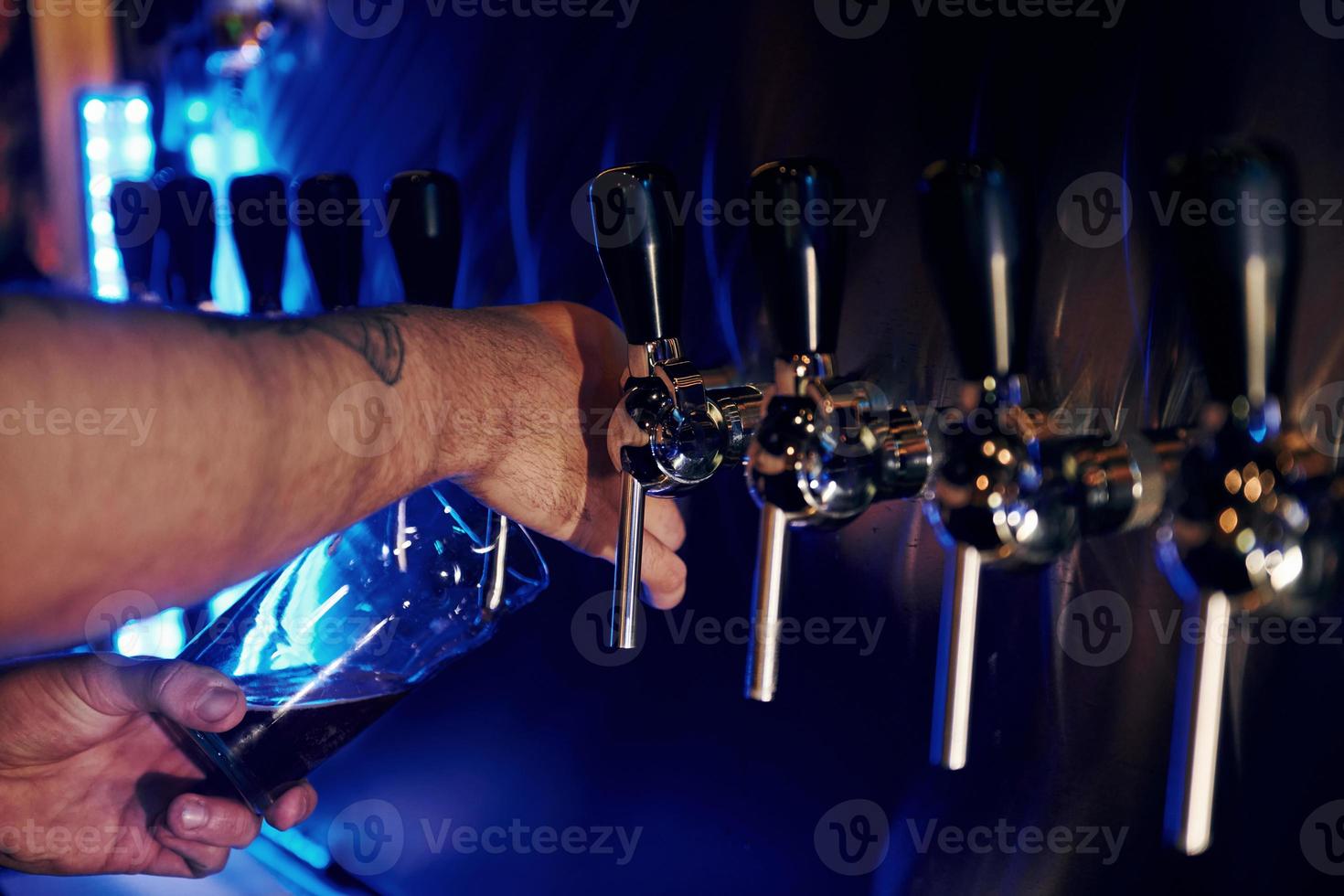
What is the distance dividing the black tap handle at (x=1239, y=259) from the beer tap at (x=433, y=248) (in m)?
0.54

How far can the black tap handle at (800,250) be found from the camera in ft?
1.64

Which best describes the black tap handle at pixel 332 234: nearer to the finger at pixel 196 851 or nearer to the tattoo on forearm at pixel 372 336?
the tattoo on forearm at pixel 372 336

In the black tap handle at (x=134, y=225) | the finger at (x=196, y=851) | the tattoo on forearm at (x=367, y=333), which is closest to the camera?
the tattoo on forearm at (x=367, y=333)

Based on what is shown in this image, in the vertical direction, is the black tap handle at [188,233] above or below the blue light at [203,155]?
below

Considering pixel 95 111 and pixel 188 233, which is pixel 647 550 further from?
pixel 95 111

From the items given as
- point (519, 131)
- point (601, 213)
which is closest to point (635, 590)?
point (601, 213)

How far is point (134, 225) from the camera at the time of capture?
1310mm

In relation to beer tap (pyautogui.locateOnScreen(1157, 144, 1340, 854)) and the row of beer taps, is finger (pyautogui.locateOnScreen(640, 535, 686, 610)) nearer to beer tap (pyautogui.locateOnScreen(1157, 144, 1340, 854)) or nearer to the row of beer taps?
the row of beer taps

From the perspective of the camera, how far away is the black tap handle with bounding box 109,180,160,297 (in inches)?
51.2

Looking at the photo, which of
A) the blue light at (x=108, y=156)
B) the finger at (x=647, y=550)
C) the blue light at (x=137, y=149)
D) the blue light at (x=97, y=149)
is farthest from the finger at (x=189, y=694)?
the blue light at (x=97, y=149)

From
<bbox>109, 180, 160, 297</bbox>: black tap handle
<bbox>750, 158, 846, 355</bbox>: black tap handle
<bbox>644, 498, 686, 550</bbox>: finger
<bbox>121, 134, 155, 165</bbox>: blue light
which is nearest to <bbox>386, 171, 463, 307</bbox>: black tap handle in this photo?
<bbox>644, 498, 686, 550</bbox>: finger

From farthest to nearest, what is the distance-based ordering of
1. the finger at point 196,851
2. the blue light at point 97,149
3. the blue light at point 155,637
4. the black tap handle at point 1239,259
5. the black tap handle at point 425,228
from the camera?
the blue light at point 97,149 < the blue light at point 155,637 < the finger at point 196,851 < the black tap handle at point 425,228 < the black tap handle at point 1239,259

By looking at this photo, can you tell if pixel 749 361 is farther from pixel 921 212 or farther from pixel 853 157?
pixel 921 212

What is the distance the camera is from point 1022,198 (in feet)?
1.42
